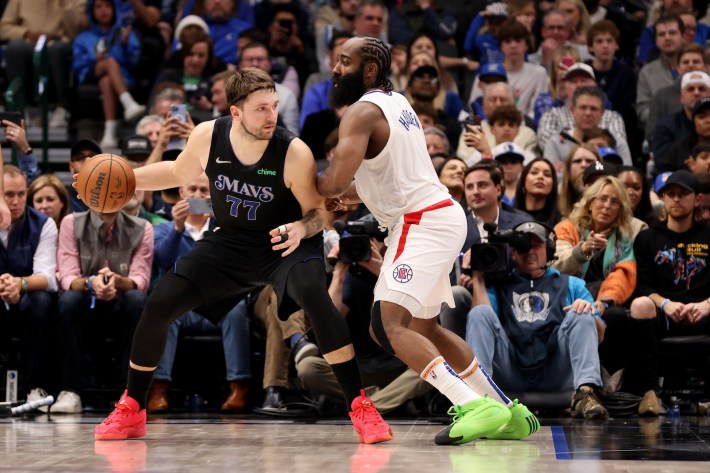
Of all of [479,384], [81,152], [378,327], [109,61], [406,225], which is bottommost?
[479,384]

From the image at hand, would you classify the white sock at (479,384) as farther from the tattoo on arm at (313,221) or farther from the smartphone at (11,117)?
the smartphone at (11,117)

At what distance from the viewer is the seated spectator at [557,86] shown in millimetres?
10117

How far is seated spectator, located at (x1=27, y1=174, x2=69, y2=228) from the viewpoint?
8141 mm

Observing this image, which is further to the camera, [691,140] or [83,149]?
[691,140]

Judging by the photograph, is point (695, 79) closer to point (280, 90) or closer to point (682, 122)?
point (682, 122)

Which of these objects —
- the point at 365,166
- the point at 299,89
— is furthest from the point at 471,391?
the point at 299,89

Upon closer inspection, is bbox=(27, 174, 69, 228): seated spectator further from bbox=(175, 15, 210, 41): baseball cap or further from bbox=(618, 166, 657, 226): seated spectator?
bbox=(618, 166, 657, 226): seated spectator

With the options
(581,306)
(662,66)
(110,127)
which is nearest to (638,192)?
(581,306)

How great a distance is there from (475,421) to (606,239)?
277 centimetres

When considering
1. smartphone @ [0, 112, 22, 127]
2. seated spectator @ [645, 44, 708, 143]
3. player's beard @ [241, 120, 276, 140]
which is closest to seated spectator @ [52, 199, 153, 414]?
smartphone @ [0, 112, 22, 127]

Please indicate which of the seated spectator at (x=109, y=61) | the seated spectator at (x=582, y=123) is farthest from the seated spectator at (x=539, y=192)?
the seated spectator at (x=109, y=61)

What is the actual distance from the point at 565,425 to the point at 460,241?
1586 mm

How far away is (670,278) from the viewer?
7512 millimetres

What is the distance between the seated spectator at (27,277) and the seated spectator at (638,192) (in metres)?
4.13
